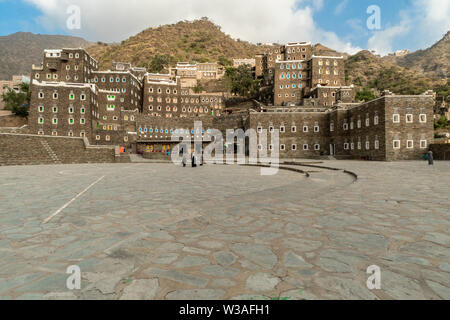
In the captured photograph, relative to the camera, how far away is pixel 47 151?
2345 cm

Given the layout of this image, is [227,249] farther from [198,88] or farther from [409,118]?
[198,88]

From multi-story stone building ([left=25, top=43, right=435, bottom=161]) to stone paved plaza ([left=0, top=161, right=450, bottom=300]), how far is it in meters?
33.5

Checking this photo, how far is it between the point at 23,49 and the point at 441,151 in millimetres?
226770

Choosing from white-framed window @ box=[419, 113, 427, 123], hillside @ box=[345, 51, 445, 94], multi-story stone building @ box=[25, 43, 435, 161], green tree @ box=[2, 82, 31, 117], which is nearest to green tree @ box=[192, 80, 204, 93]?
multi-story stone building @ box=[25, 43, 435, 161]

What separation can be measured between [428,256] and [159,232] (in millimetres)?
3408

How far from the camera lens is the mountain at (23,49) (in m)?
137

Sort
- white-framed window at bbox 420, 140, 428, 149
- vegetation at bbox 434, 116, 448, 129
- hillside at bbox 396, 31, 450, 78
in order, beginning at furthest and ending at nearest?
1. hillside at bbox 396, 31, 450, 78
2. vegetation at bbox 434, 116, 448, 129
3. white-framed window at bbox 420, 140, 428, 149

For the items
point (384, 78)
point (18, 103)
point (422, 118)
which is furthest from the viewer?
point (384, 78)

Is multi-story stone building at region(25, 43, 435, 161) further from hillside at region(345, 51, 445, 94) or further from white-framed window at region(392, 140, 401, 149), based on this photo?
hillside at region(345, 51, 445, 94)

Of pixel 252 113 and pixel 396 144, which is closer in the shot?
pixel 396 144

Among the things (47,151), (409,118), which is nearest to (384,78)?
(409,118)

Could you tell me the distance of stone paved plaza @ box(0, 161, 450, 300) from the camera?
1.98m

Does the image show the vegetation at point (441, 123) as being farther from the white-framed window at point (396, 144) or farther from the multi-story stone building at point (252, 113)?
the white-framed window at point (396, 144)
